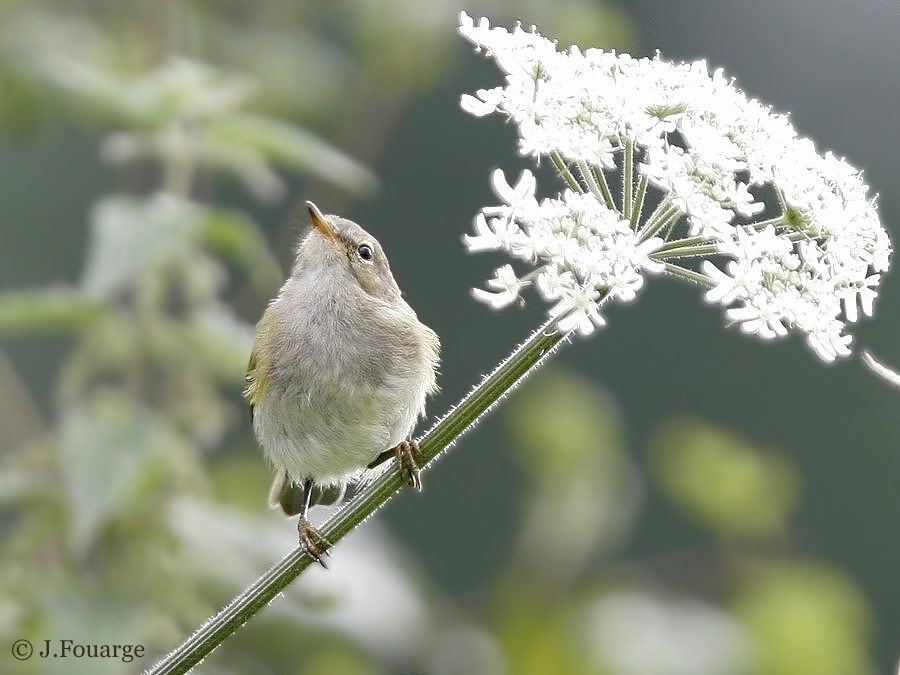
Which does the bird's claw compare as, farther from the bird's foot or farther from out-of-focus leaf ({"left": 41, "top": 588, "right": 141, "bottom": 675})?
out-of-focus leaf ({"left": 41, "top": 588, "right": 141, "bottom": 675})

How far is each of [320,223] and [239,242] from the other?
0.22 m

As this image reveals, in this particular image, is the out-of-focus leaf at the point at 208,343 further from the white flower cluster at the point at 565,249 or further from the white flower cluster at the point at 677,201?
the white flower cluster at the point at 565,249

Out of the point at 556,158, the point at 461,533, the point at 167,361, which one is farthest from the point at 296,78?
the point at 461,533

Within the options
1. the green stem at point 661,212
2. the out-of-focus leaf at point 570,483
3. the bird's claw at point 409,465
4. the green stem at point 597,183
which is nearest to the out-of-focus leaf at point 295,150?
the bird's claw at point 409,465

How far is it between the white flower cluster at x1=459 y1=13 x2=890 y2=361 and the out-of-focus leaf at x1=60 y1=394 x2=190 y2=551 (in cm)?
122

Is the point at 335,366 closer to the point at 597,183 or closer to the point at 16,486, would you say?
the point at 16,486

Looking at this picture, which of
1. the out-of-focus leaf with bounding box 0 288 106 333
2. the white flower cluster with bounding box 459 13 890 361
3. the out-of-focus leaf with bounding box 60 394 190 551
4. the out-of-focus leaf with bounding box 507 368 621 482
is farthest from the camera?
the out-of-focus leaf with bounding box 507 368 621 482

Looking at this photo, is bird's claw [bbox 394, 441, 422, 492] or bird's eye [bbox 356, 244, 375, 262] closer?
bird's claw [bbox 394, 441, 422, 492]

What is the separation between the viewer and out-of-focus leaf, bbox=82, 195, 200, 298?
9.64ft

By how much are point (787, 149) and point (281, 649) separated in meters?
1.95

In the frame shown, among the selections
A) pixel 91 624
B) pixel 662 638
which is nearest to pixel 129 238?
pixel 91 624

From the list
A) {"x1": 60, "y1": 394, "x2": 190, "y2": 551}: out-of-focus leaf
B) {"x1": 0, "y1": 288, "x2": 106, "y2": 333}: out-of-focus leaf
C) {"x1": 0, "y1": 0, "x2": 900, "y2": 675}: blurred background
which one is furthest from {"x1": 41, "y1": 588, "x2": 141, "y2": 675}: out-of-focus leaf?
{"x1": 0, "y1": 288, "x2": 106, "y2": 333}: out-of-focus leaf

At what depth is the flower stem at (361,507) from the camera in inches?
70.3

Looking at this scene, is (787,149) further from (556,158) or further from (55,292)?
(55,292)
